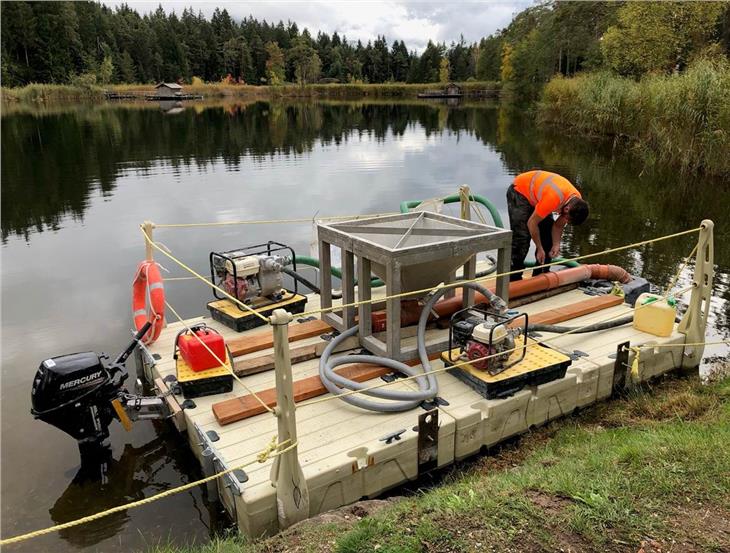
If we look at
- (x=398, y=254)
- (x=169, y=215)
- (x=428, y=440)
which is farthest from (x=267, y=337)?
(x=169, y=215)

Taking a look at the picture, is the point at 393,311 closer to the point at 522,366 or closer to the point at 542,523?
the point at 522,366

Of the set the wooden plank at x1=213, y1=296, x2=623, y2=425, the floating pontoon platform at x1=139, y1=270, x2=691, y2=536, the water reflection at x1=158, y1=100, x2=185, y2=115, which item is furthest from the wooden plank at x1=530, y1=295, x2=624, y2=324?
the water reflection at x1=158, y1=100, x2=185, y2=115

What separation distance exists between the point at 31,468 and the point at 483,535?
4.33 meters

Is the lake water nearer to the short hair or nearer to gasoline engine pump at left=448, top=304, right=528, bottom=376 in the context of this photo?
the short hair

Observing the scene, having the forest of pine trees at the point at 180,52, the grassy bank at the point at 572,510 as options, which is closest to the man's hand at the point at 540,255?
the grassy bank at the point at 572,510

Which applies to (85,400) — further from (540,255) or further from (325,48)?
(325,48)

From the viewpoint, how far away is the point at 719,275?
990 centimetres

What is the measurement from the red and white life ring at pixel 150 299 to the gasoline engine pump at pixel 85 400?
1.17m

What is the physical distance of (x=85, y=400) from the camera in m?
4.64

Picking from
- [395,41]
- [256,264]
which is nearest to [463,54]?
[395,41]

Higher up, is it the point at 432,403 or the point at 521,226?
the point at 521,226

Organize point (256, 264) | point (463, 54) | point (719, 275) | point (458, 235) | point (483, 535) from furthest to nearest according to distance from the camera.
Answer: point (463, 54) → point (719, 275) → point (256, 264) → point (458, 235) → point (483, 535)

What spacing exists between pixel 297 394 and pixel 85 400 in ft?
5.84

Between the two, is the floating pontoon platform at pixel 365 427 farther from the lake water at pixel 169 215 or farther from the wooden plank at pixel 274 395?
the lake water at pixel 169 215
